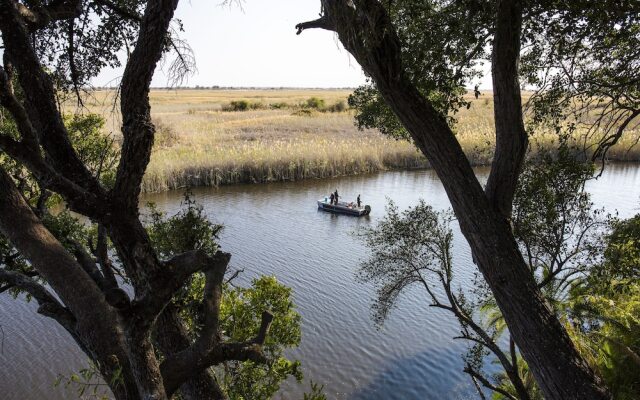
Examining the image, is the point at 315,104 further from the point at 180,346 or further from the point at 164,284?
the point at 164,284

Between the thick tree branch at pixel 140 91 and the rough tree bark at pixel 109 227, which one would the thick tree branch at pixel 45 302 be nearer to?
the rough tree bark at pixel 109 227

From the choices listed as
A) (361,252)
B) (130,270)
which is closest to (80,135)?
(130,270)

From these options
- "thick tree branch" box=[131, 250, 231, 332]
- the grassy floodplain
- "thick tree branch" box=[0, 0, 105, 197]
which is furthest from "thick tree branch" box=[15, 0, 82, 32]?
the grassy floodplain

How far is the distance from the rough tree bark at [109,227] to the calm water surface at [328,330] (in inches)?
317

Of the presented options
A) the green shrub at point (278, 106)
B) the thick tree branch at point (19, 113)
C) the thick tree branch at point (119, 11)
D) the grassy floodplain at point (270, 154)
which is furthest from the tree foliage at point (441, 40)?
the green shrub at point (278, 106)

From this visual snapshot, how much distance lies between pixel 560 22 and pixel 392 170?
90.5ft

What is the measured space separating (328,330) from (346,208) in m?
9.89

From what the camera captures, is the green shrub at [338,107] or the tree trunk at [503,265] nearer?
the tree trunk at [503,265]

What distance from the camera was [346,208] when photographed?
74.4 ft

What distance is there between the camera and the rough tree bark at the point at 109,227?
11.0 feet

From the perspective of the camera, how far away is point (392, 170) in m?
32.7

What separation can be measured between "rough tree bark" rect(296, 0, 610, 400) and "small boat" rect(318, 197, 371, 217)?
18704mm

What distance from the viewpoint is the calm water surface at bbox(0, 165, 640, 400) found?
11398mm

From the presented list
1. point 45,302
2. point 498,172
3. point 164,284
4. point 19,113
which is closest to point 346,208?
point 498,172
